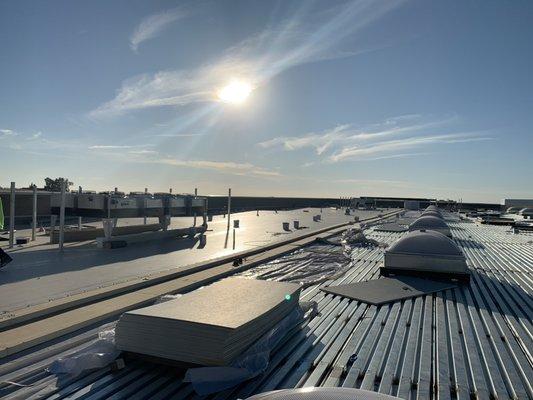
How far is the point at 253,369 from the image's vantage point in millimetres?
5398

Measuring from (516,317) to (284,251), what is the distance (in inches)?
374

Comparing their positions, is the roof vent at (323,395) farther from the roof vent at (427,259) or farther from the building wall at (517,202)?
the building wall at (517,202)

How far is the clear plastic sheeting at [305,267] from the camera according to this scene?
11988mm

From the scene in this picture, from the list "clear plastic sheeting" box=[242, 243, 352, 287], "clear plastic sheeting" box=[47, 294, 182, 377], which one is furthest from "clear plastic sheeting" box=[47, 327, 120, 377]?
"clear plastic sheeting" box=[242, 243, 352, 287]

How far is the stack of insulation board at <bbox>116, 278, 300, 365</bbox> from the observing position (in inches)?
203

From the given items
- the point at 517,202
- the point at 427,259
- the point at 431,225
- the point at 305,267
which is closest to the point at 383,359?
the point at 427,259

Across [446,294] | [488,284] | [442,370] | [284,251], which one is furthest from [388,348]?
[284,251]

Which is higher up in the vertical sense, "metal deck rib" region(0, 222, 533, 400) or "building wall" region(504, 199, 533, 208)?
"building wall" region(504, 199, 533, 208)

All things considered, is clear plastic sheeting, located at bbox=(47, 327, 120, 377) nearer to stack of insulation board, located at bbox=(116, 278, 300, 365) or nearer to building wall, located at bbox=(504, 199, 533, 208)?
stack of insulation board, located at bbox=(116, 278, 300, 365)

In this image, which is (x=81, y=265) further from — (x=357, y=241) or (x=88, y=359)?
(x=357, y=241)

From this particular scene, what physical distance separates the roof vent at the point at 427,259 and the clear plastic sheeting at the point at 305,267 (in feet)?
5.30

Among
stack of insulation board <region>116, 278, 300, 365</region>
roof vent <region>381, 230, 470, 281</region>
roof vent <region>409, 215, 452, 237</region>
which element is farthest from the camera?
roof vent <region>409, 215, 452, 237</region>

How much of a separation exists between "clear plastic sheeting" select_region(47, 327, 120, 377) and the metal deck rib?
4.5 inches

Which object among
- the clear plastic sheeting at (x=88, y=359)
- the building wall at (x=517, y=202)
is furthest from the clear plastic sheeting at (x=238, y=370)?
the building wall at (x=517, y=202)
